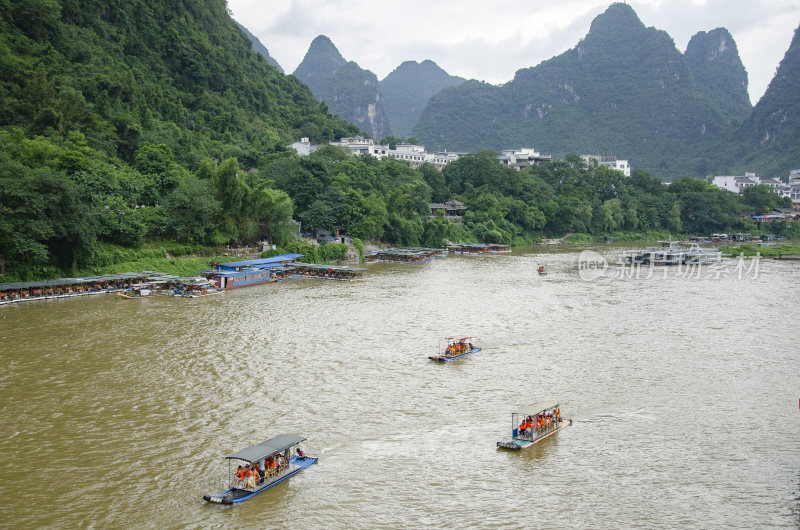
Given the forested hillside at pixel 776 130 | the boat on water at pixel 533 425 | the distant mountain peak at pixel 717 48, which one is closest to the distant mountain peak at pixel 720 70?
the distant mountain peak at pixel 717 48

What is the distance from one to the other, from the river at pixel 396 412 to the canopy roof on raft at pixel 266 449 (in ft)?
2.22

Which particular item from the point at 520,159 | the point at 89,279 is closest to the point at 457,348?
the point at 89,279

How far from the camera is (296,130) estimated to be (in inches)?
3051

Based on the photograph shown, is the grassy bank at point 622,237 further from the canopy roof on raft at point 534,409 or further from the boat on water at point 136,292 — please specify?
the canopy roof on raft at point 534,409

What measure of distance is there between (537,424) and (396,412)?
3429 mm

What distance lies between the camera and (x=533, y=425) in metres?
12.8

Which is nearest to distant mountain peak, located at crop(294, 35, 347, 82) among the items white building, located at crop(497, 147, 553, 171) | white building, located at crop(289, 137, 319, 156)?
white building, located at crop(497, 147, 553, 171)

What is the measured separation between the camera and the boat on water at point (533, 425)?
12446mm

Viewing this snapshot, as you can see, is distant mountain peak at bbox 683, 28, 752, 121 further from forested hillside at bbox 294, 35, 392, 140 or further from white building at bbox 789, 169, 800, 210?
forested hillside at bbox 294, 35, 392, 140

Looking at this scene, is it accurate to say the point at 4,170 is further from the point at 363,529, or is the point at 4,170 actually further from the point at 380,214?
the point at 380,214

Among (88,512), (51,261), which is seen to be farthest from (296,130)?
(88,512)

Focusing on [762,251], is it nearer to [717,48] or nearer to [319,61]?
[717,48]

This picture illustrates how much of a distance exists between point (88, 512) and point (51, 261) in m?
22.0

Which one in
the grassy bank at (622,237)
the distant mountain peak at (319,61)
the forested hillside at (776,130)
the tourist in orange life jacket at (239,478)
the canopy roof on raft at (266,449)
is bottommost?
the tourist in orange life jacket at (239,478)
